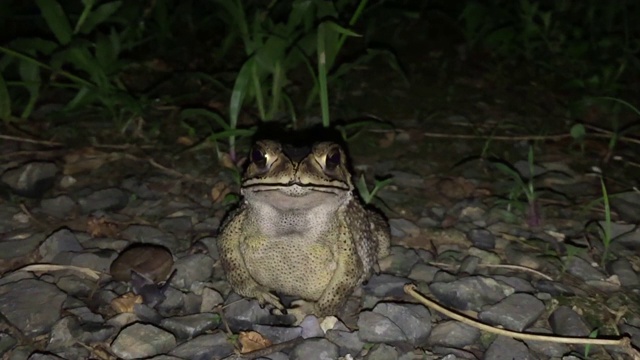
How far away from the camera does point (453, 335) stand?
3586mm

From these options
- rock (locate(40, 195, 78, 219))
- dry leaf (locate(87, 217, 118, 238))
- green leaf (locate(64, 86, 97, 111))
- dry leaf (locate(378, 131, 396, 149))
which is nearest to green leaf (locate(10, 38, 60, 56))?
green leaf (locate(64, 86, 97, 111))

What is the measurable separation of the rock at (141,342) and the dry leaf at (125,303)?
0.23 metres

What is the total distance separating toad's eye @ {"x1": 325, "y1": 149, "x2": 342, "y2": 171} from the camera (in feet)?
11.7

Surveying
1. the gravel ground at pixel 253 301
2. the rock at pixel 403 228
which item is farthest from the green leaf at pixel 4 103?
the rock at pixel 403 228

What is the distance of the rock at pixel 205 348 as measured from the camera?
338 centimetres

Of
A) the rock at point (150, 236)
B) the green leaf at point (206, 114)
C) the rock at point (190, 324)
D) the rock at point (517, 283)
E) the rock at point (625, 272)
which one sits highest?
the green leaf at point (206, 114)

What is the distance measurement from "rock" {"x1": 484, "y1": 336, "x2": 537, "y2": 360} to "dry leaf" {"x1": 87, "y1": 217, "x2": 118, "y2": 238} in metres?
2.56

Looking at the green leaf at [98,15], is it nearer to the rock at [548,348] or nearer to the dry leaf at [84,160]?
the dry leaf at [84,160]

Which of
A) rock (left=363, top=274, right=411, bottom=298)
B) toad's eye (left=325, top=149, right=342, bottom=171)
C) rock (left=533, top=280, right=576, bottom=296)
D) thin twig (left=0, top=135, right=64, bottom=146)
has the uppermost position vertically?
toad's eye (left=325, top=149, right=342, bottom=171)

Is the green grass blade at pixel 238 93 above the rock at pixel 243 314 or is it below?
above

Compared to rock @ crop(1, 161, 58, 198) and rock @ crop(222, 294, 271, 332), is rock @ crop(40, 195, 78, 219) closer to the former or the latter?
rock @ crop(1, 161, 58, 198)

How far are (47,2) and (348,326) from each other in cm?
382

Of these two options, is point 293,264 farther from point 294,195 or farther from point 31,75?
point 31,75

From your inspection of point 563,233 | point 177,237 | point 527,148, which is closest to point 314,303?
point 177,237
